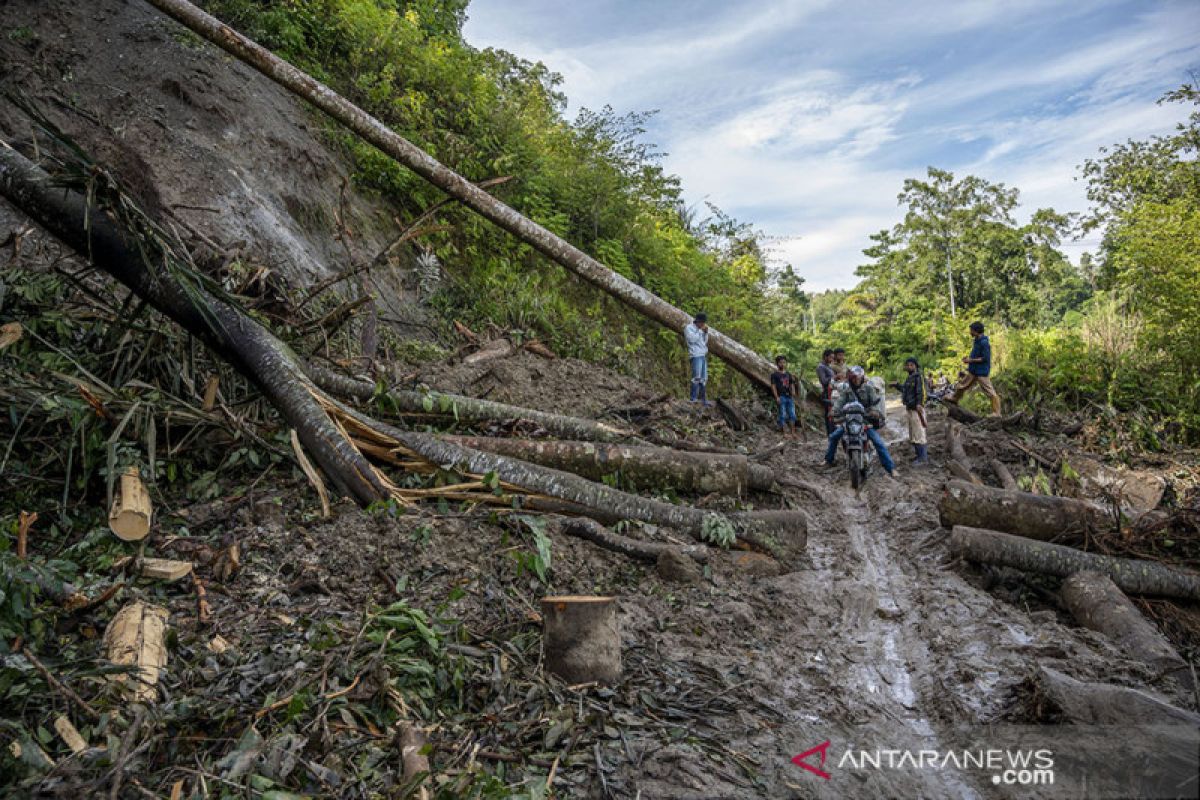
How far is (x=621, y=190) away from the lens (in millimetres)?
13914

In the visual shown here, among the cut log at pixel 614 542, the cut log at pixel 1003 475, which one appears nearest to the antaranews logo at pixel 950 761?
the cut log at pixel 614 542

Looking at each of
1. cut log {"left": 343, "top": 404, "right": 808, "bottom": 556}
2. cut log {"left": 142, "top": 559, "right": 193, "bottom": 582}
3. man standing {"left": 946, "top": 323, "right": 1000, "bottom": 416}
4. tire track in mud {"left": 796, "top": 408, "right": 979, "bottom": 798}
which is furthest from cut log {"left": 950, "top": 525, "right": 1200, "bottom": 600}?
cut log {"left": 142, "top": 559, "right": 193, "bottom": 582}

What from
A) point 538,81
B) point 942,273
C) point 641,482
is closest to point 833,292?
point 942,273

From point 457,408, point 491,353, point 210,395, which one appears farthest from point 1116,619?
point 491,353

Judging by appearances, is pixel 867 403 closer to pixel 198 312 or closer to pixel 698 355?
pixel 698 355

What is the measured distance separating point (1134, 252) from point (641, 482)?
10851mm

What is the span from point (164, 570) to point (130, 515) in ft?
1.47

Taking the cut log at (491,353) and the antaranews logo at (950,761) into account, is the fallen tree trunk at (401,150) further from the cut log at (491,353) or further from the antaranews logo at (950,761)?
the antaranews logo at (950,761)

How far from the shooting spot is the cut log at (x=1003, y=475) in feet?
24.8

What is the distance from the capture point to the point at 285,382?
4797mm

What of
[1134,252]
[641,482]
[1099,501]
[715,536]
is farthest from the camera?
[1134,252]

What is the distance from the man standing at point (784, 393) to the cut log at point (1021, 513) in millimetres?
5231

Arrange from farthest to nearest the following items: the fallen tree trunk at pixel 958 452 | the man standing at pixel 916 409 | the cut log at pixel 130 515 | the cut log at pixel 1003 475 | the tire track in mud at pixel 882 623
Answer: the man standing at pixel 916 409, the fallen tree trunk at pixel 958 452, the cut log at pixel 1003 475, the cut log at pixel 130 515, the tire track in mud at pixel 882 623

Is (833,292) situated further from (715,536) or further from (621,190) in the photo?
(715,536)
